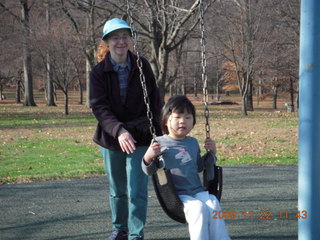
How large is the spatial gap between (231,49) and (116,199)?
19852mm

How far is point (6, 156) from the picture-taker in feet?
30.0

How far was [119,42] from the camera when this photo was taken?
3.39 meters

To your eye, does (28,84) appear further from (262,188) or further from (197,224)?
(197,224)

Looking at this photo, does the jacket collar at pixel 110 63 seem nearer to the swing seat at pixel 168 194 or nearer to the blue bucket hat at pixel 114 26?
the blue bucket hat at pixel 114 26

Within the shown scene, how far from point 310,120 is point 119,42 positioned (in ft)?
4.97

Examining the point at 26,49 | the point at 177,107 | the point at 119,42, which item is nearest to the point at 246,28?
the point at 26,49

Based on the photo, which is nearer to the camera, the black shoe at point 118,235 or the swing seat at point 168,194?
the swing seat at point 168,194

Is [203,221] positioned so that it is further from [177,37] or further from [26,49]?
[26,49]

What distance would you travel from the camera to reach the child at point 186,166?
2783 millimetres

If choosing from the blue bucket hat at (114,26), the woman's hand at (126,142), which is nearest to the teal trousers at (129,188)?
the woman's hand at (126,142)

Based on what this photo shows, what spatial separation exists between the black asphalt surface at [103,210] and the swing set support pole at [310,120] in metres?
0.96
